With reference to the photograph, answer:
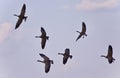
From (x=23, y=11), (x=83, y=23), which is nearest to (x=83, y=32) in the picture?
(x=83, y=23)

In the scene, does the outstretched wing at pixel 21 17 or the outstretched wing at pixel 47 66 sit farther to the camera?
the outstretched wing at pixel 47 66

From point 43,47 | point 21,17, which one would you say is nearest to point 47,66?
point 43,47

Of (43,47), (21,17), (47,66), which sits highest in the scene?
(21,17)

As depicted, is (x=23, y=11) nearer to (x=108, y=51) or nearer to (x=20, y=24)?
(x=20, y=24)

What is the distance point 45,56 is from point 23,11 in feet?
23.7

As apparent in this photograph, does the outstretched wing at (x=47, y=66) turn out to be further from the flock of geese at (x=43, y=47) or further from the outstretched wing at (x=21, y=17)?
the outstretched wing at (x=21, y=17)

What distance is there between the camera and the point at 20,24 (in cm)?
10469

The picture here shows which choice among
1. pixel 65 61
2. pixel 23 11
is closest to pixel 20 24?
pixel 23 11


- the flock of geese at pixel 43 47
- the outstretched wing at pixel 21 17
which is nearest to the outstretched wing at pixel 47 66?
the flock of geese at pixel 43 47

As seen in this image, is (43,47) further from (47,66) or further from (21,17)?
(21,17)

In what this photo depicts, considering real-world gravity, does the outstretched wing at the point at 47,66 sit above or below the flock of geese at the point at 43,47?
below

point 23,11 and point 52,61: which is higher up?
point 23,11

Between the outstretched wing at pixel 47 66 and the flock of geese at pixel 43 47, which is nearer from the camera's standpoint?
the flock of geese at pixel 43 47

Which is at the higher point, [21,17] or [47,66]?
[21,17]
